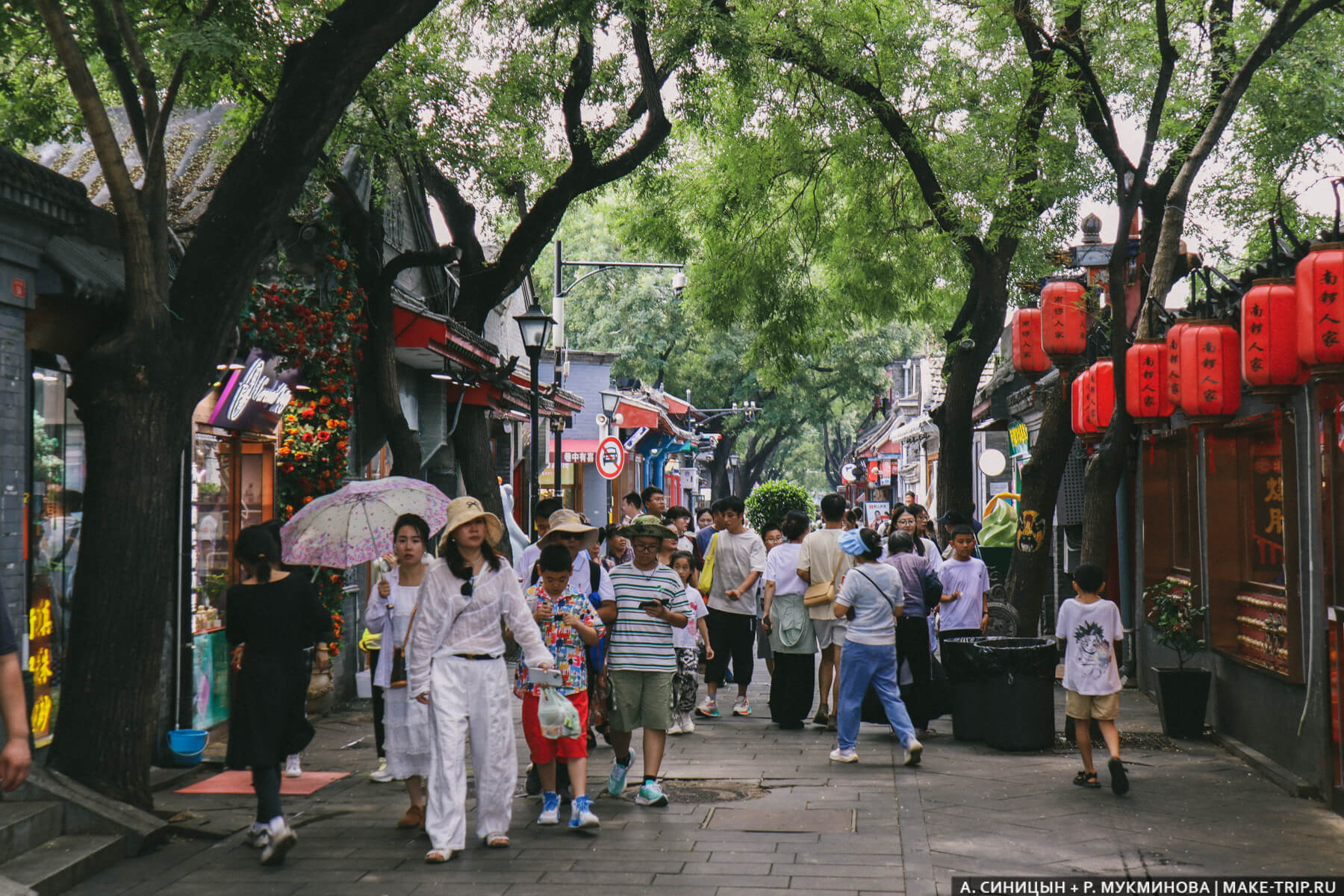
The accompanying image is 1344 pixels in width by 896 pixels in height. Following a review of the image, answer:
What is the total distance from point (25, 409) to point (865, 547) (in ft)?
19.3

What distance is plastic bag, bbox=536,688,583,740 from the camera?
7266mm

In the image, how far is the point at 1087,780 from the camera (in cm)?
859

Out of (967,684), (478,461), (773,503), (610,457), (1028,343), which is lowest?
(967,684)

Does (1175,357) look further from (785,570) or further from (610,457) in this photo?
(610,457)

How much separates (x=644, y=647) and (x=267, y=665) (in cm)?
232

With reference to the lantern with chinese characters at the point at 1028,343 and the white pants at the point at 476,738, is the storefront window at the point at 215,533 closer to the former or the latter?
the white pants at the point at 476,738

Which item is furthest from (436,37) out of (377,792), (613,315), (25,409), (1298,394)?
(613,315)

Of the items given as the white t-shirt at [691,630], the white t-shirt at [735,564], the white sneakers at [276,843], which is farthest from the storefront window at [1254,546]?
the white sneakers at [276,843]

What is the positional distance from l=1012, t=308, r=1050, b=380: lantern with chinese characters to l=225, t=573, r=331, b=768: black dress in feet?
26.9

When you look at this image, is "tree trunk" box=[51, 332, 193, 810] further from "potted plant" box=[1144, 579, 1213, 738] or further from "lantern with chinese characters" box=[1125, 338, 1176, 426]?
"potted plant" box=[1144, 579, 1213, 738]

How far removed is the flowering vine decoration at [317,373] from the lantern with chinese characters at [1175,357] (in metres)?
7.13

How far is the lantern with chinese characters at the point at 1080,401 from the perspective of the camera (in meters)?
11.5

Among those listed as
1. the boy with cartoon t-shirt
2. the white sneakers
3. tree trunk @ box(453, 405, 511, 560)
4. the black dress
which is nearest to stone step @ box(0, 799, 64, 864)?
the black dress

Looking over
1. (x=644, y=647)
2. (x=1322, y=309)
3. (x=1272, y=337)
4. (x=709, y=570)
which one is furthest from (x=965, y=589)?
(x=1322, y=309)
